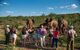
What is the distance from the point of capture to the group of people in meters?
13.3

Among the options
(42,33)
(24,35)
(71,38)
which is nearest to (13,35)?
(24,35)

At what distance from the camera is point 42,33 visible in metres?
13.5

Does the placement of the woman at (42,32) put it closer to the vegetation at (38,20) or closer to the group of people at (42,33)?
the group of people at (42,33)

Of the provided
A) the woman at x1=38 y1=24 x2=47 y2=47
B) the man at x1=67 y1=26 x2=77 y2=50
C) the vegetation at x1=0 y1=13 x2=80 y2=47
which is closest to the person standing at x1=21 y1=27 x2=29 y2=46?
the vegetation at x1=0 y1=13 x2=80 y2=47

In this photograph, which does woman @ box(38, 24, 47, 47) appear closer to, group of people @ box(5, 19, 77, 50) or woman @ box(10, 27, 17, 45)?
group of people @ box(5, 19, 77, 50)

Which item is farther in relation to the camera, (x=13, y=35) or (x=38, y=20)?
(x=13, y=35)

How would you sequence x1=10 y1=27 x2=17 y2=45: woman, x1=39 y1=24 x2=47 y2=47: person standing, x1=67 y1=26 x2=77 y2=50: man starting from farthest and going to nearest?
x1=10 y1=27 x2=17 y2=45: woman < x1=39 y1=24 x2=47 y2=47: person standing < x1=67 y1=26 x2=77 y2=50: man

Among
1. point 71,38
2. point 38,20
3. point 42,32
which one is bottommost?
point 71,38

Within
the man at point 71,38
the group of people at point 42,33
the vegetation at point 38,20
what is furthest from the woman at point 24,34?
the man at point 71,38

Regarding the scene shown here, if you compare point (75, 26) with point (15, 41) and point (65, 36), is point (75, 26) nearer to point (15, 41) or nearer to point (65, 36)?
point (65, 36)

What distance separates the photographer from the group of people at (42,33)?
13288 millimetres

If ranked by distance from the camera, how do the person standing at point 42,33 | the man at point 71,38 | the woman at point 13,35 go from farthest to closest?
1. the woman at point 13,35
2. the person standing at point 42,33
3. the man at point 71,38

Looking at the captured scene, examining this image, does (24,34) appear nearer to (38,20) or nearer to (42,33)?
(42,33)

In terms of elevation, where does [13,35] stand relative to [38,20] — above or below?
below
